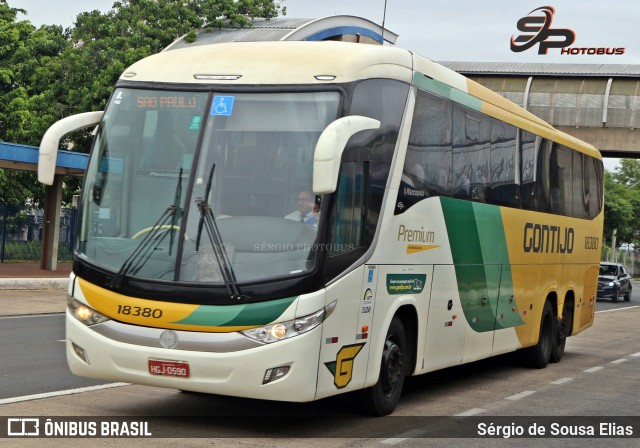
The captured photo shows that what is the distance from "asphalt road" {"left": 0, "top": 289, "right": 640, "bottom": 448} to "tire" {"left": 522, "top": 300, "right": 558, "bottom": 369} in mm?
233

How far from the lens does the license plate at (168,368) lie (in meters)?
8.64

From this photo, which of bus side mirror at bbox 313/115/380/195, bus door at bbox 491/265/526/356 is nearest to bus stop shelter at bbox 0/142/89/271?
bus door at bbox 491/265/526/356

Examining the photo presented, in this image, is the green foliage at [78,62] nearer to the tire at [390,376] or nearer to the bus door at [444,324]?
the bus door at [444,324]

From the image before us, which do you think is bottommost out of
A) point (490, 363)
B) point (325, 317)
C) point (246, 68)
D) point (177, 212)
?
point (490, 363)

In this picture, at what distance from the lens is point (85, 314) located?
9.19 metres

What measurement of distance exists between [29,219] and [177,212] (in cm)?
2807

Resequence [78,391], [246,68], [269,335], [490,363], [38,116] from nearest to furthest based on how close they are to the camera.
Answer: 1. [269,335]
2. [246,68]
3. [78,391]
4. [490,363]
5. [38,116]

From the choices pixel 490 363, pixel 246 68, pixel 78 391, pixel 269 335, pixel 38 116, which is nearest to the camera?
pixel 269 335

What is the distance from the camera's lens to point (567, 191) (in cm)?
1712

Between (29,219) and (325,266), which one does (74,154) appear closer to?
(29,219)

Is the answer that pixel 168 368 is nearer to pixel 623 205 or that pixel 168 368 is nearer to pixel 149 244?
pixel 149 244

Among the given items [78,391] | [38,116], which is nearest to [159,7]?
[38,116]

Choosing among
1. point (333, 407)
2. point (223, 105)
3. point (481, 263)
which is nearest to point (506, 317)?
point (481, 263)

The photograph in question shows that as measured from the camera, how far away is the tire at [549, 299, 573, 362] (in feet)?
55.7
